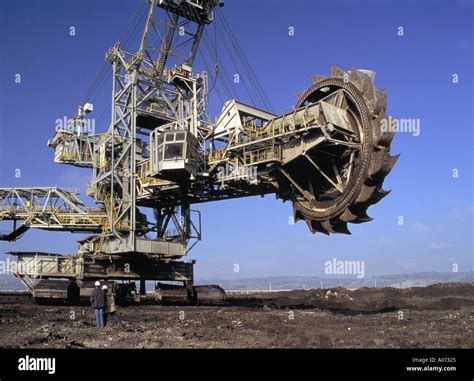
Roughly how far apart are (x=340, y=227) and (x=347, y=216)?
96 centimetres

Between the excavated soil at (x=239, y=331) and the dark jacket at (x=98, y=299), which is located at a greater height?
the dark jacket at (x=98, y=299)

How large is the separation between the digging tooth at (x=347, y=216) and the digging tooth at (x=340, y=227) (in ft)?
1.61

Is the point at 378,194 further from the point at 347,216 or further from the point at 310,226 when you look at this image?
the point at 310,226

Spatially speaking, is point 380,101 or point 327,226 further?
point 327,226

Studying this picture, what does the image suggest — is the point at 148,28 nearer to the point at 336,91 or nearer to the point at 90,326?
the point at 336,91

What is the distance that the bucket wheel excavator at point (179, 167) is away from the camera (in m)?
22.7

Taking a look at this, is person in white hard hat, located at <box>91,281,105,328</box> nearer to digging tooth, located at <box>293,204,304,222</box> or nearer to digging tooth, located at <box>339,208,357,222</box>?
digging tooth, located at <box>293,204,304,222</box>

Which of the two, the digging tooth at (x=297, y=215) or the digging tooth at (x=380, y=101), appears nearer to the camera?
the digging tooth at (x=380, y=101)

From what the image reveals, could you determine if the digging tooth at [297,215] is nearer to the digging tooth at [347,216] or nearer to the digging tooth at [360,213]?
the digging tooth at [347,216]

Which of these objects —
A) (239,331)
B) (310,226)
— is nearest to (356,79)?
(310,226)

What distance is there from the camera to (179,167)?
2669cm

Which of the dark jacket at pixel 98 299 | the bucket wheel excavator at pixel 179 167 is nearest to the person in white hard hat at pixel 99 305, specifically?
the dark jacket at pixel 98 299
